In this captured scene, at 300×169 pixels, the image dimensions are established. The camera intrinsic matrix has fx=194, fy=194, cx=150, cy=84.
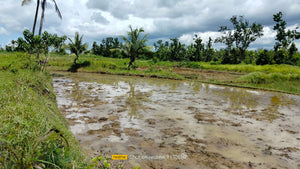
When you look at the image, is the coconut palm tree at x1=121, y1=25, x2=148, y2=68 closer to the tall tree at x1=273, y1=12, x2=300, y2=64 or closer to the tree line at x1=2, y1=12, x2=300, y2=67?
the tree line at x1=2, y1=12, x2=300, y2=67

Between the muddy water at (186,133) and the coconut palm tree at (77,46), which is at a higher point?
the coconut palm tree at (77,46)

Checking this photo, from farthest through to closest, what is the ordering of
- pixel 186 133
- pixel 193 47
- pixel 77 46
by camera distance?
1. pixel 193 47
2. pixel 77 46
3. pixel 186 133

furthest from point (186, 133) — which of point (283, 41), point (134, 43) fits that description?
point (283, 41)

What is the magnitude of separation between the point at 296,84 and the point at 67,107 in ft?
48.8

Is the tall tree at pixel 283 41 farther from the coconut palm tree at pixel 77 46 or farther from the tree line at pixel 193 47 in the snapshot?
the coconut palm tree at pixel 77 46

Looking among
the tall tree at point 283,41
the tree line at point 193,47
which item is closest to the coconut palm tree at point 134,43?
the tree line at point 193,47

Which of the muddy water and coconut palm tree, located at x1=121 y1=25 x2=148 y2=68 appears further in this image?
coconut palm tree, located at x1=121 y1=25 x2=148 y2=68

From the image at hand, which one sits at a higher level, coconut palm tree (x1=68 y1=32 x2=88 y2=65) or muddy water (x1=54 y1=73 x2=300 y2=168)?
coconut palm tree (x1=68 y1=32 x2=88 y2=65)

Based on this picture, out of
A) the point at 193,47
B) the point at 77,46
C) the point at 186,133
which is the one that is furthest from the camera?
the point at 193,47

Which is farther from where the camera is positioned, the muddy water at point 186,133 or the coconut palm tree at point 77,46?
the coconut palm tree at point 77,46

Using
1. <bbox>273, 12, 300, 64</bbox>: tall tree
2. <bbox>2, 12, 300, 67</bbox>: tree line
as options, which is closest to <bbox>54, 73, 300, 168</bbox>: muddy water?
<bbox>2, 12, 300, 67</bbox>: tree line

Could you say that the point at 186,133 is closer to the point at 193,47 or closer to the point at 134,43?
the point at 134,43

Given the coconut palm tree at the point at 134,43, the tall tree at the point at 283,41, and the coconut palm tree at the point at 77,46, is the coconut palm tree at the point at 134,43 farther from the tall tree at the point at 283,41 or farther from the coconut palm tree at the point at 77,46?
the tall tree at the point at 283,41

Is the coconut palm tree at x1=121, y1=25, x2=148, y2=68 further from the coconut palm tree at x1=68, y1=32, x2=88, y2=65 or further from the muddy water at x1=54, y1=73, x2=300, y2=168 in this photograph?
the muddy water at x1=54, y1=73, x2=300, y2=168
